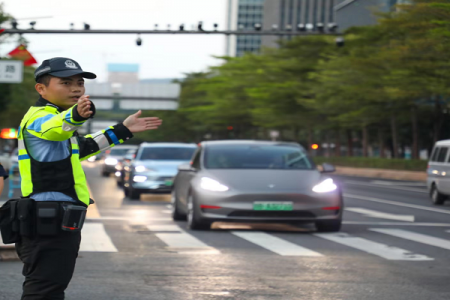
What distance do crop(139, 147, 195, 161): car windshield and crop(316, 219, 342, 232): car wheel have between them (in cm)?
1008

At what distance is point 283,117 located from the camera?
65.2 metres

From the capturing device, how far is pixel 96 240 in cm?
1232

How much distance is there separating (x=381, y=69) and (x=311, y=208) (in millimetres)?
28759

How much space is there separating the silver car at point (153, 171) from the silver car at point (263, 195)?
8.31m

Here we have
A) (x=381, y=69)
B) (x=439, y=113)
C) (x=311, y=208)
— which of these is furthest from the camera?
(x=439, y=113)

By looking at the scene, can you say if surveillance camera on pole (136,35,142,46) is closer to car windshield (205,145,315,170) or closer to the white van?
the white van

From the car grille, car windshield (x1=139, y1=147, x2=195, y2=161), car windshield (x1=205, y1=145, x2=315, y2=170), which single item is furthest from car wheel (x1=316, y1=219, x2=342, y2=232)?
car windshield (x1=139, y1=147, x2=195, y2=161)

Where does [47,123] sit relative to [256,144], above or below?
above

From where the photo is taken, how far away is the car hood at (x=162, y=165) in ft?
75.7

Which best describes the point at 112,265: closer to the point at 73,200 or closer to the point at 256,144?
the point at 73,200

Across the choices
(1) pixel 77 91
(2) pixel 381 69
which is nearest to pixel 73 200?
(1) pixel 77 91

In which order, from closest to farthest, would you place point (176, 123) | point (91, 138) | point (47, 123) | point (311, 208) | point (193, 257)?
1. point (47, 123)
2. point (91, 138)
3. point (193, 257)
4. point (311, 208)
5. point (176, 123)

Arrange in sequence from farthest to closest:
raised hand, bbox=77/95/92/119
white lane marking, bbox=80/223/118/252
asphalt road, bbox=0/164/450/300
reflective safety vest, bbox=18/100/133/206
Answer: white lane marking, bbox=80/223/118/252 → asphalt road, bbox=0/164/450/300 → reflective safety vest, bbox=18/100/133/206 → raised hand, bbox=77/95/92/119

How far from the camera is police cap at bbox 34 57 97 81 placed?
4.70 m
